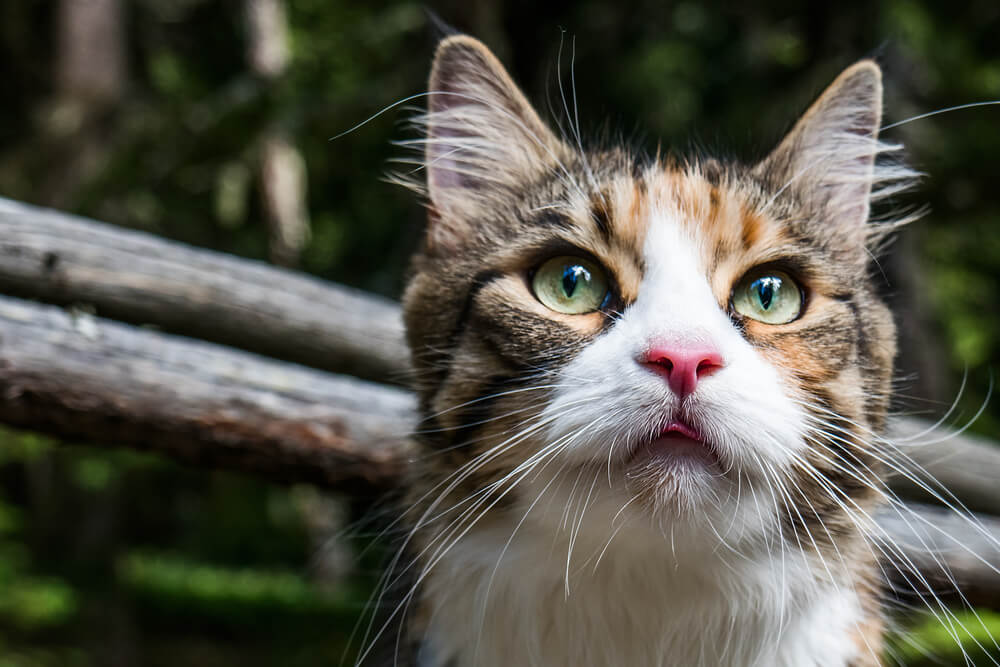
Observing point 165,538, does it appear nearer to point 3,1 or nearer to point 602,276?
point 3,1

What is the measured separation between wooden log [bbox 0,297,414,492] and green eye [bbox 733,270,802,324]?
0.94 metres

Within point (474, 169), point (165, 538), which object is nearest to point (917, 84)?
point (474, 169)

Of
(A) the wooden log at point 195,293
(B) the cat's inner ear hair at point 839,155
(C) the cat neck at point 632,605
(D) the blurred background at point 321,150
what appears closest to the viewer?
(C) the cat neck at point 632,605

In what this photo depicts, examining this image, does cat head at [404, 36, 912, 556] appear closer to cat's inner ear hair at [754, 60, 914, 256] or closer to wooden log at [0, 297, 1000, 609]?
cat's inner ear hair at [754, 60, 914, 256]

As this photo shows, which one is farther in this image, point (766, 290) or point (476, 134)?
point (476, 134)

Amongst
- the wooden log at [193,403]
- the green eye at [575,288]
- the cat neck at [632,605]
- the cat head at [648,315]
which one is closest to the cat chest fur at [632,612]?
the cat neck at [632,605]

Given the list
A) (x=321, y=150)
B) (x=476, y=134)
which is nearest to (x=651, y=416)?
(x=476, y=134)

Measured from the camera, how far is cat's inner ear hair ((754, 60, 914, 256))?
198 centimetres

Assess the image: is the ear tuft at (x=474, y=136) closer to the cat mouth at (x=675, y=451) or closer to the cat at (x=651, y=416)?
the cat at (x=651, y=416)

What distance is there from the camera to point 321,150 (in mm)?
6207

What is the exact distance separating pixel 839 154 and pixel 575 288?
0.82 m

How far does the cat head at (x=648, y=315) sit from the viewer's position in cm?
145

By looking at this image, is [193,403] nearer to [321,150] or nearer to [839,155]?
[839,155]

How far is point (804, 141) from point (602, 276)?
0.69m
